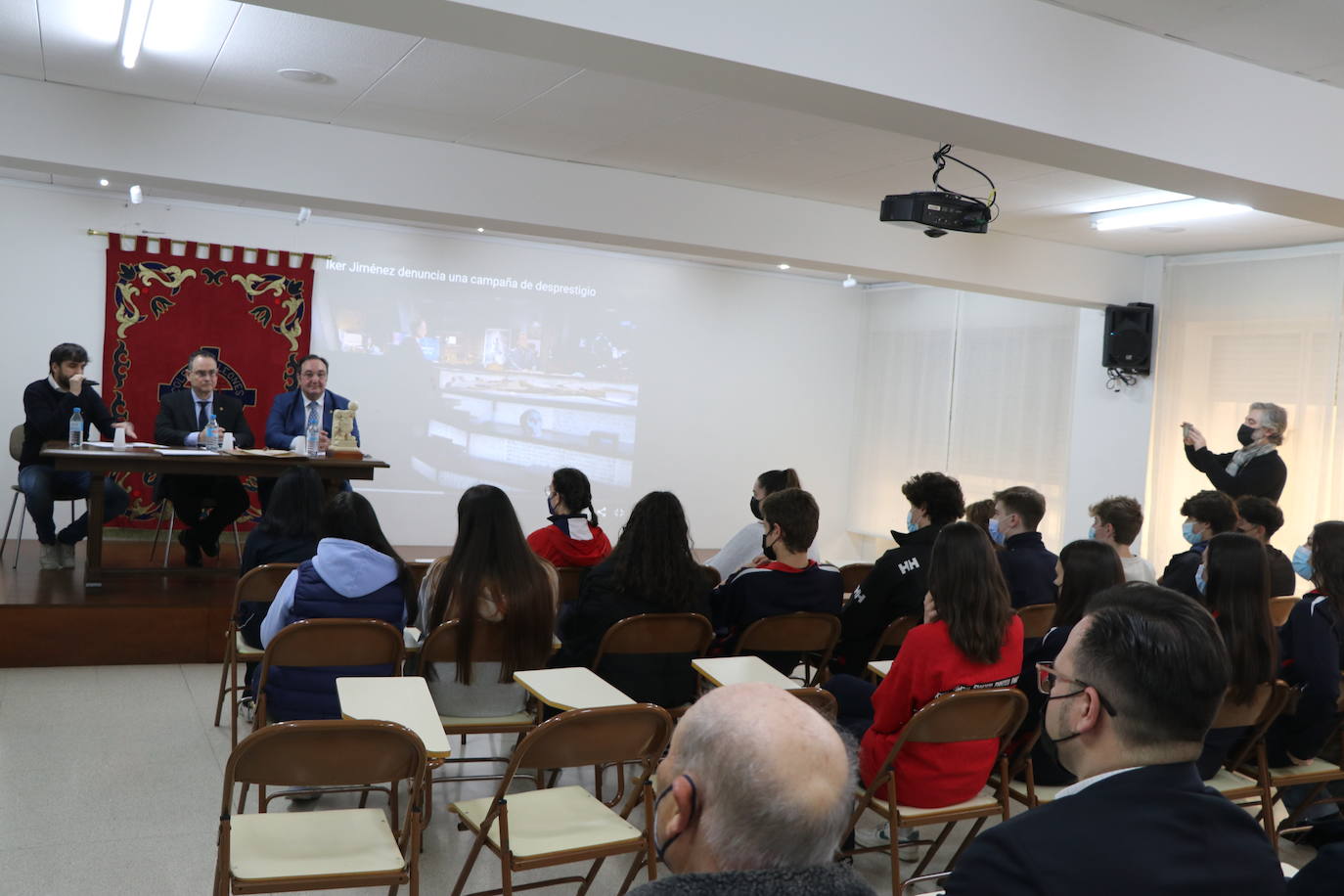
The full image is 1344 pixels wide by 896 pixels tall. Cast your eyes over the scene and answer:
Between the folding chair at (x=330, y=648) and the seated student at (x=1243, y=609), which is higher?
the seated student at (x=1243, y=609)

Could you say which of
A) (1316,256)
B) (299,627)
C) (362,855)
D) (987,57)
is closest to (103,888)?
(299,627)

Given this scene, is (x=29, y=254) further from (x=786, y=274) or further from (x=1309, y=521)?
(x=1309, y=521)

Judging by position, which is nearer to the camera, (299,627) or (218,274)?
(299,627)

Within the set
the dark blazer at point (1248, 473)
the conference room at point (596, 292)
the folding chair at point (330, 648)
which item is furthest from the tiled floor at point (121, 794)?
the dark blazer at point (1248, 473)

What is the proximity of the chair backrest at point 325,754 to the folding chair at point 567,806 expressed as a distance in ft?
0.86

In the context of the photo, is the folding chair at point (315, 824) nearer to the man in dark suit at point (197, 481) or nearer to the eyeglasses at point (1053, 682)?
the eyeglasses at point (1053, 682)

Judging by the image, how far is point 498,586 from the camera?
138 inches

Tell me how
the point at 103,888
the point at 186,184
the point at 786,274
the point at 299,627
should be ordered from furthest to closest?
1. the point at 786,274
2. the point at 186,184
3. the point at 299,627
4. the point at 103,888

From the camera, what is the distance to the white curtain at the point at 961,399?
28.7 ft

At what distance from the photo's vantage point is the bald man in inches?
46.4

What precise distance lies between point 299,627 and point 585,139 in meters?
3.38

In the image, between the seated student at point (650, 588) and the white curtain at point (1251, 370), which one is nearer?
the seated student at point (650, 588)

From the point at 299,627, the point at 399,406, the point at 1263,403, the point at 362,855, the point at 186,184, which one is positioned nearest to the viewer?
the point at 362,855

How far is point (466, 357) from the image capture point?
916cm
